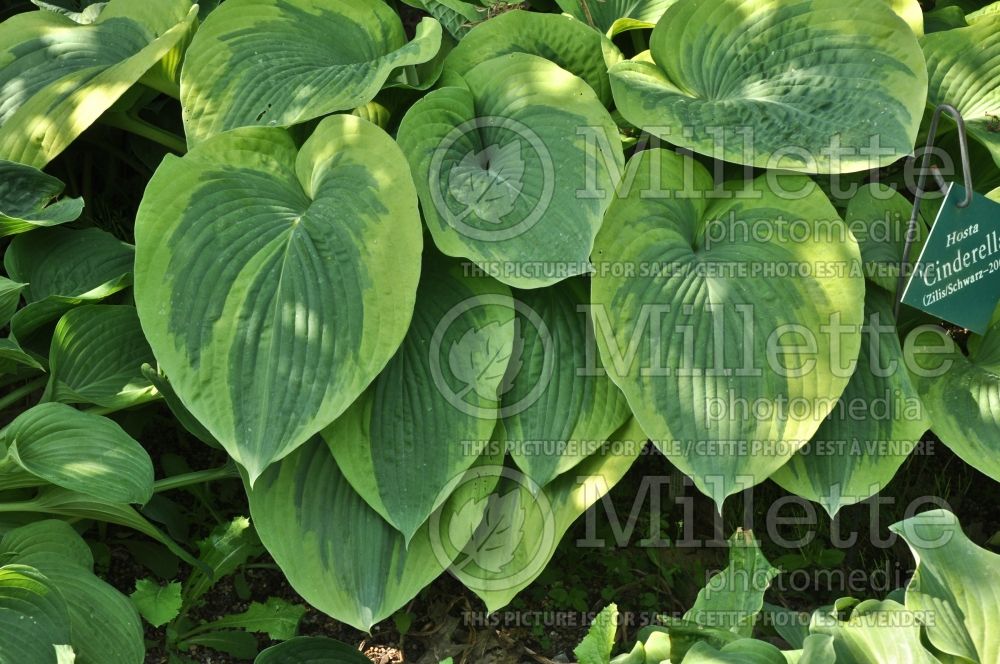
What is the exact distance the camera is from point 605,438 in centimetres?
151

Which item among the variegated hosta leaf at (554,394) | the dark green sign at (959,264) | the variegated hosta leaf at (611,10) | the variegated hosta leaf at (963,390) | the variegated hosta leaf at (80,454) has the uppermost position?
the variegated hosta leaf at (611,10)

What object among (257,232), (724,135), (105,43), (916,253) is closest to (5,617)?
(257,232)

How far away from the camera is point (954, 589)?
1293mm

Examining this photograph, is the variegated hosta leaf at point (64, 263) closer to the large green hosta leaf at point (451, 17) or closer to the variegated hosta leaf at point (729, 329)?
the large green hosta leaf at point (451, 17)

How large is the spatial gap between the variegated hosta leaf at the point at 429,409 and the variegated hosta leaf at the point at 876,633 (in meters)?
0.55

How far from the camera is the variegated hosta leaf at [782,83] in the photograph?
150 centimetres

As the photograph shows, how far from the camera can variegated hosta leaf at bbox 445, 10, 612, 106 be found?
5.63 ft

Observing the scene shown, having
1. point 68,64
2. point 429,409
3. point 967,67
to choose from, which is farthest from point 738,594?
point 68,64

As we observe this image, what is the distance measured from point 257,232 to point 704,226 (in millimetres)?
699

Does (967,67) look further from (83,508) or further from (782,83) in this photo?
(83,508)

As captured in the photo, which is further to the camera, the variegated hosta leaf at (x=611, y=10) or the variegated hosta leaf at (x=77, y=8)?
the variegated hosta leaf at (x=77, y=8)

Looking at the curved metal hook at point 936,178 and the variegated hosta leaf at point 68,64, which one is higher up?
the variegated hosta leaf at point 68,64

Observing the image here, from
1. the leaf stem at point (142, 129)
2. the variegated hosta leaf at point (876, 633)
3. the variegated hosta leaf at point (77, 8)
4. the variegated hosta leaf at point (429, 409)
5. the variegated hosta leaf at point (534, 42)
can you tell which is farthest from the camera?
the variegated hosta leaf at point (77, 8)

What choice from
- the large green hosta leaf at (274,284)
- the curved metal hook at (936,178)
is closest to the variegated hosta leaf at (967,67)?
the curved metal hook at (936,178)
